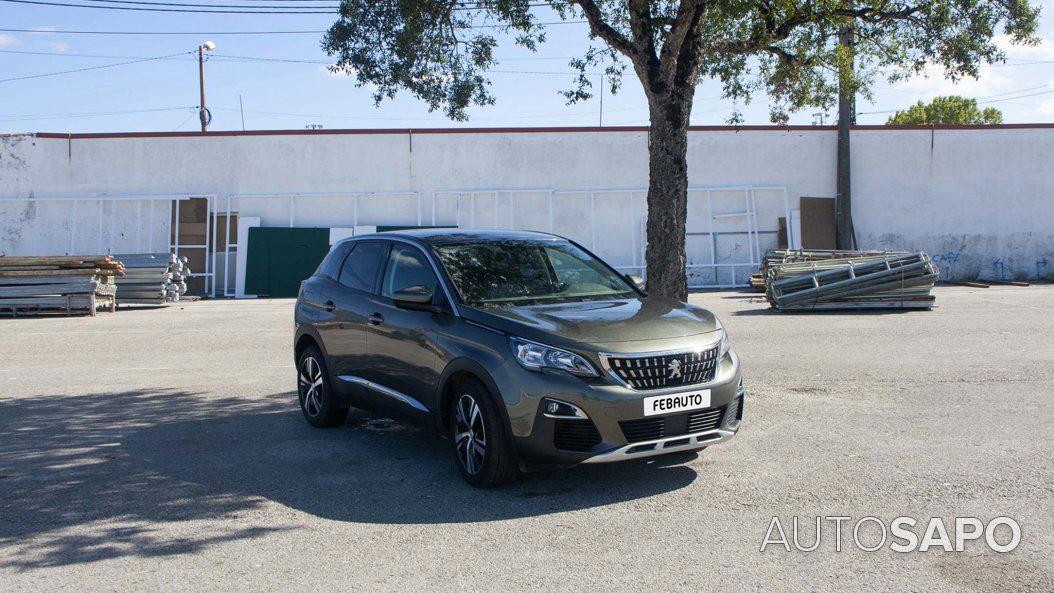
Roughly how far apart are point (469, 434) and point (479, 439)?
104 mm

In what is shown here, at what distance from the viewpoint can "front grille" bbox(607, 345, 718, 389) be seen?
526cm

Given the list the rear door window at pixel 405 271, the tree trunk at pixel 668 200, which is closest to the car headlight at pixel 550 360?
the rear door window at pixel 405 271

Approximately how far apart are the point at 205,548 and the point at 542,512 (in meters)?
1.80

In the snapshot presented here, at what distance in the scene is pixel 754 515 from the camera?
4969 mm

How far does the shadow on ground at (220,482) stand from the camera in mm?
4898

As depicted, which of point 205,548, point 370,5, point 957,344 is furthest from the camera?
point 957,344

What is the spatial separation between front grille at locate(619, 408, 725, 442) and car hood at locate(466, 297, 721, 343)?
19.1 inches

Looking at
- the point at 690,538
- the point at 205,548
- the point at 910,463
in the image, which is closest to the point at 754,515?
the point at 690,538

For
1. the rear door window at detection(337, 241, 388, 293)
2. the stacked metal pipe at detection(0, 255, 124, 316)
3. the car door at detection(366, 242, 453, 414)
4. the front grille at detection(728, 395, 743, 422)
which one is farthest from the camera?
the stacked metal pipe at detection(0, 255, 124, 316)

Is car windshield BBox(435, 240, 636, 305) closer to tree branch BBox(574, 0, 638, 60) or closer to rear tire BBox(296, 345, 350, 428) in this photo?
rear tire BBox(296, 345, 350, 428)

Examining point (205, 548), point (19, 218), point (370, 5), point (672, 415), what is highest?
point (370, 5)

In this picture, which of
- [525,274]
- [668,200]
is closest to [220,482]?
[525,274]

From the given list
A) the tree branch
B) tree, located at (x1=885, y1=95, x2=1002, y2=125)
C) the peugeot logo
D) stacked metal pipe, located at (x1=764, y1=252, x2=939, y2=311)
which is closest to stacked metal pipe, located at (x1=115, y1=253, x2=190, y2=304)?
stacked metal pipe, located at (x1=764, y1=252, x2=939, y2=311)

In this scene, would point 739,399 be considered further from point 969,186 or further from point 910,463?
point 969,186
